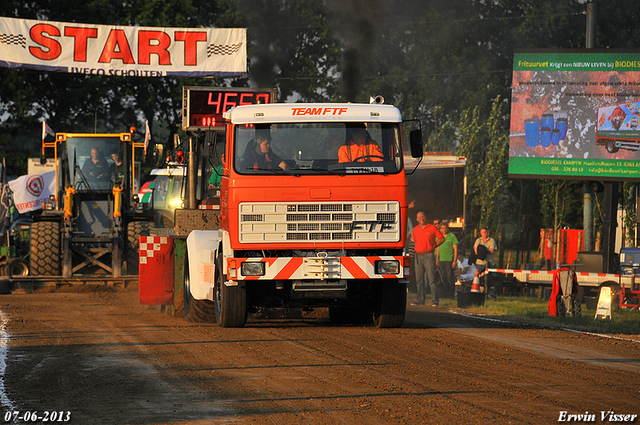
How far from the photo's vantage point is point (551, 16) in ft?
178

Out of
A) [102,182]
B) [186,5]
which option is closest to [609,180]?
[102,182]

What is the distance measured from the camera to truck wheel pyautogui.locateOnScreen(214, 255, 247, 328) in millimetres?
12414

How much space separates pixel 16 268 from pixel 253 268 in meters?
12.5

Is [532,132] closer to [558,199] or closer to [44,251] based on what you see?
[44,251]

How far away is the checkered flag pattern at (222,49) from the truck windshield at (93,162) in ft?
14.4

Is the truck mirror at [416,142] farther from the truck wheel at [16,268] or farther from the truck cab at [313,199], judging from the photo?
the truck wheel at [16,268]

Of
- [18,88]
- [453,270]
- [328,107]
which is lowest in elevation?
[453,270]

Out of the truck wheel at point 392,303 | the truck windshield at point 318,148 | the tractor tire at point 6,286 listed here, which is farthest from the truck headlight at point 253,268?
the tractor tire at point 6,286

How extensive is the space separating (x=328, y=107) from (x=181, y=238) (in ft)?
12.8

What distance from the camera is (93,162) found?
2295 centimetres

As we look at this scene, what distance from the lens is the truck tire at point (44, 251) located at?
70.0 feet

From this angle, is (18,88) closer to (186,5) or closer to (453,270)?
(186,5)

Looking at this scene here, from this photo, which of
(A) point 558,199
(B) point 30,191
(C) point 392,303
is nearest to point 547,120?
(A) point 558,199

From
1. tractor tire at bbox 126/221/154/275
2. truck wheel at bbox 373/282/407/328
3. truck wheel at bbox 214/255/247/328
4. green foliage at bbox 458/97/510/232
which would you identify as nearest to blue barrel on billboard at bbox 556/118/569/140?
green foliage at bbox 458/97/510/232
